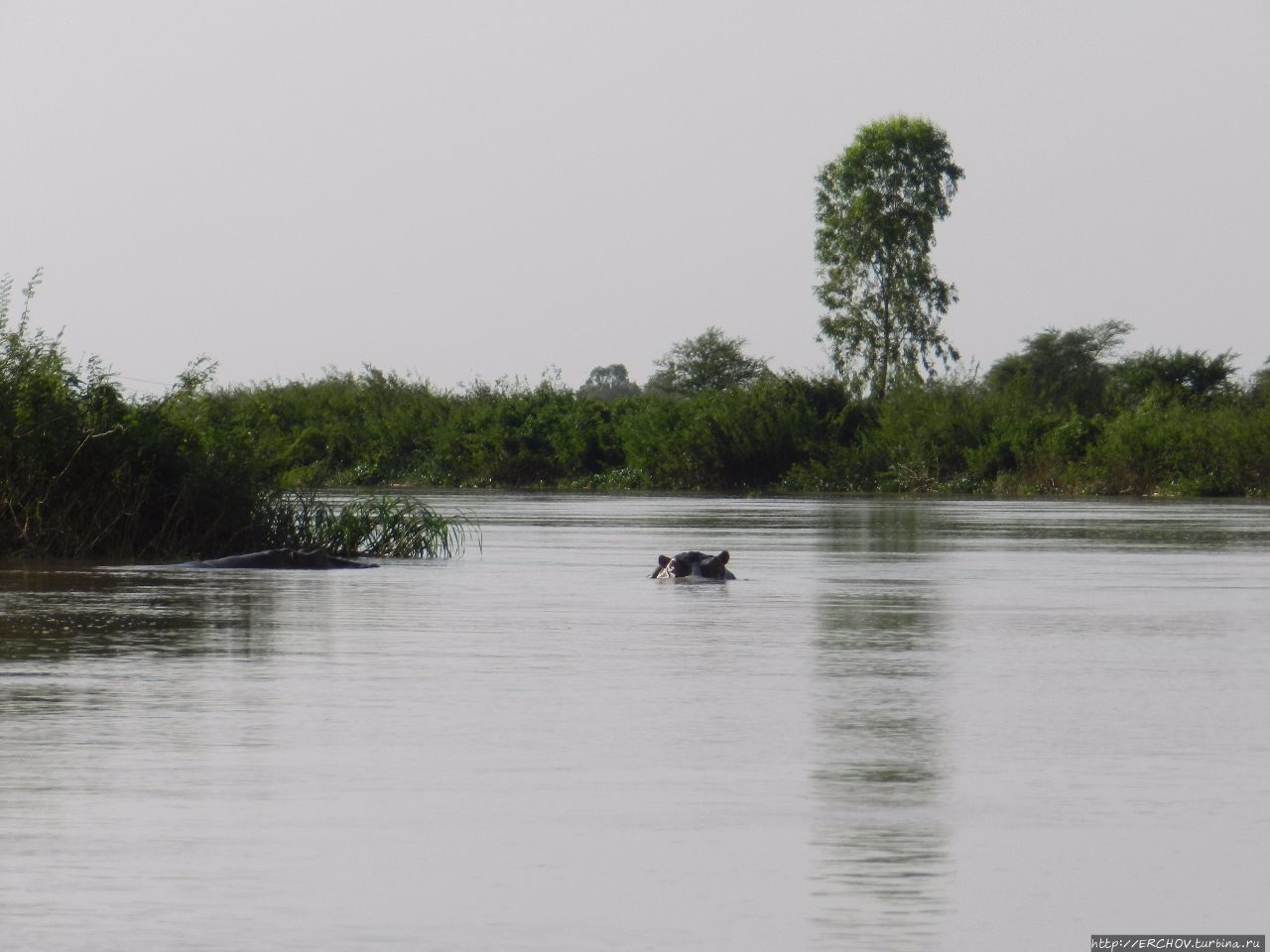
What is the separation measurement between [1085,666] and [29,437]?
12.4m

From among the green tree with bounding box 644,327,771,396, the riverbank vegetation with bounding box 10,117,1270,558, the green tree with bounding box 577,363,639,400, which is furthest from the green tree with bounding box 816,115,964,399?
the green tree with bounding box 577,363,639,400

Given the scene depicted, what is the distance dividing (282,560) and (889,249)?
4886 cm

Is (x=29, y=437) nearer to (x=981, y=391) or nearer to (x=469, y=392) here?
(x=981, y=391)

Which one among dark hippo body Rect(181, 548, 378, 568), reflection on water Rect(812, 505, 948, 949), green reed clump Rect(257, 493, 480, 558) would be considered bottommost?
reflection on water Rect(812, 505, 948, 949)

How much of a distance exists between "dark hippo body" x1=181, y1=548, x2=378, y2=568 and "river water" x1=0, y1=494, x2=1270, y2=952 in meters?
4.81

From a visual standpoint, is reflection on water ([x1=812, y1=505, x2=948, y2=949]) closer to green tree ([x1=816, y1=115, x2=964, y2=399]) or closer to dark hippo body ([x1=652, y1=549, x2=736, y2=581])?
dark hippo body ([x1=652, y1=549, x2=736, y2=581])

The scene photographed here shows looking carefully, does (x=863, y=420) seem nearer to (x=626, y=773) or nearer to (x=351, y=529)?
(x=351, y=529)

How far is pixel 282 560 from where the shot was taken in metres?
21.4

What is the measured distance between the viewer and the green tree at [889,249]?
2689 inches

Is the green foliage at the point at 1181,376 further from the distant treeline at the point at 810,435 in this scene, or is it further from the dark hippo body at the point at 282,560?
the dark hippo body at the point at 282,560

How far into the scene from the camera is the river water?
5.30m

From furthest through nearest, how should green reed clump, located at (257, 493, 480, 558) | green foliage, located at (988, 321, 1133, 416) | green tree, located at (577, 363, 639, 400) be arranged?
green tree, located at (577, 363, 639, 400), green foliage, located at (988, 321, 1133, 416), green reed clump, located at (257, 493, 480, 558)

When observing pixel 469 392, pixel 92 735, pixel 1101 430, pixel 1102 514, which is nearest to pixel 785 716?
pixel 92 735

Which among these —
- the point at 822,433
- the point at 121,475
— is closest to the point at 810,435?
the point at 822,433
